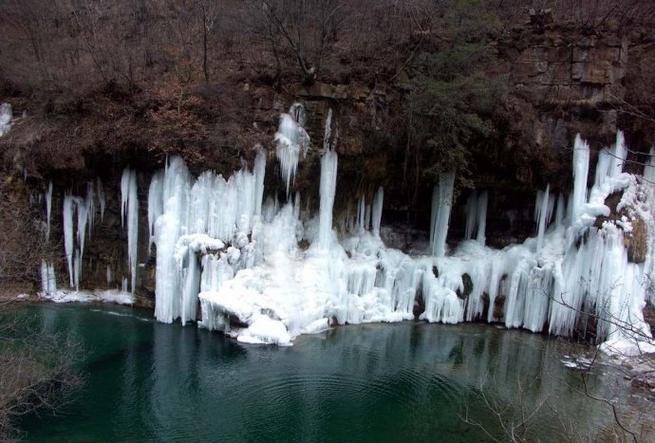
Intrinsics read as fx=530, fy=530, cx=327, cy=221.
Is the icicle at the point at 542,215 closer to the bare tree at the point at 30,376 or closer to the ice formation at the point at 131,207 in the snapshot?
the ice formation at the point at 131,207

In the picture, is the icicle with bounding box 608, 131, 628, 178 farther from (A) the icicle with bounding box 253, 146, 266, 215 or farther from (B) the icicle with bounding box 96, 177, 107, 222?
(B) the icicle with bounding box 96, 177, 107, 222

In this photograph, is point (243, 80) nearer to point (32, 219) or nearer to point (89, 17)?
point (32, 219)

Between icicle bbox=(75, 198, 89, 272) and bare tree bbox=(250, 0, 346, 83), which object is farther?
bare tree bbox=(250, 0, 346, 83)

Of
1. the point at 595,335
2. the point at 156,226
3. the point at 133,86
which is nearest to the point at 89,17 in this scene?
the point at 133,86

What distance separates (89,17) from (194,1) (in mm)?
5256

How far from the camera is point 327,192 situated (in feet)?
→ 63.2

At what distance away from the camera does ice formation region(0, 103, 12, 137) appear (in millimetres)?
20000

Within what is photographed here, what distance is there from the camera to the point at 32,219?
18.8 metres

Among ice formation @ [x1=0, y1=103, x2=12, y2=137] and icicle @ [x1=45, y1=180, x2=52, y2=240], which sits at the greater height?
ice formation @ [x1=0, y1=103, x2=12, y2=137]

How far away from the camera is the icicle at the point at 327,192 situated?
63.2 feet

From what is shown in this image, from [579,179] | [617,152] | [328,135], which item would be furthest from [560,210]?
[328,135]

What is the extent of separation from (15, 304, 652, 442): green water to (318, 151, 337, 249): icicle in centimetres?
350

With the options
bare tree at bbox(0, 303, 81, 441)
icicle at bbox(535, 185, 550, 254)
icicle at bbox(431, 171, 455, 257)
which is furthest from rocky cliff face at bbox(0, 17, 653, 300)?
bare tree at bbox(0, 303, 81, 441)

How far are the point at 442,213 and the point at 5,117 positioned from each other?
17.1 m
